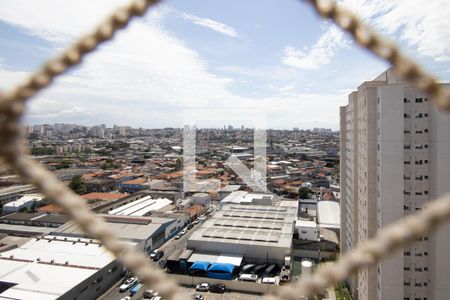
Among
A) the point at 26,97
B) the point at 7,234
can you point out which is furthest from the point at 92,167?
the point at 26,97

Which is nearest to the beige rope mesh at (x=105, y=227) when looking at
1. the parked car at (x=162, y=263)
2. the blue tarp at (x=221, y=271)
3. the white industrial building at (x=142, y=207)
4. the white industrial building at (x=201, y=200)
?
the blue tarp at (x=221, y=271)

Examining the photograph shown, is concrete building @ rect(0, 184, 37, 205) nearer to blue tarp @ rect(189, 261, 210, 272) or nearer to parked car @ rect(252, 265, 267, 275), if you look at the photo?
blue tarp @ rect(189, 261, 210, 272)

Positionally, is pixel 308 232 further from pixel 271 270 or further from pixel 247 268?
pixel 247 268

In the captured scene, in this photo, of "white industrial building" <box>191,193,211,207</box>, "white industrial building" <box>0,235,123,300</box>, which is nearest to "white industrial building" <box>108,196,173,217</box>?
"white industrial building" <box>191,193,211,207</box>

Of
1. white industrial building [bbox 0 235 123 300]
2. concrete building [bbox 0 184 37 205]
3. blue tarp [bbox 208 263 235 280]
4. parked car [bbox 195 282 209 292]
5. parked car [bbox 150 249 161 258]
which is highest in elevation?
concrete building [bbox 0 184 37 205]

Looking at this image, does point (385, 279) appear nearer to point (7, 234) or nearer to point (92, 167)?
point (7, 234)

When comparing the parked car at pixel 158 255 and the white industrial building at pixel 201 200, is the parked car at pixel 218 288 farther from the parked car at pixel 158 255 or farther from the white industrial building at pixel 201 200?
the white industrial building at pixel 201 200

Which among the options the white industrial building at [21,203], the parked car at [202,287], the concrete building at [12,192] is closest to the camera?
the parked car at [202,287]
